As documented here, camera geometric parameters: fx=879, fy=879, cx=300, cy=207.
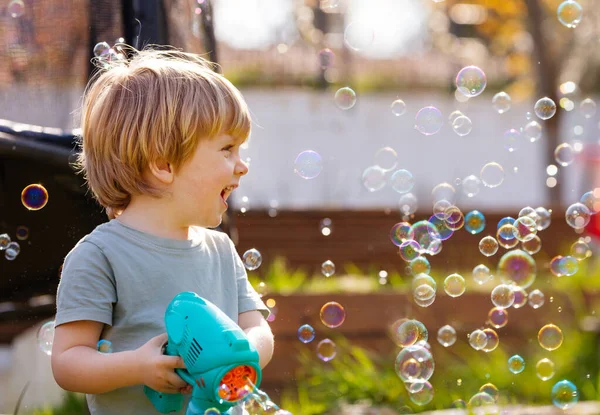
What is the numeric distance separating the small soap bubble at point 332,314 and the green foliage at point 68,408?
90 cm

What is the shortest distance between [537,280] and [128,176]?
3.48 meters

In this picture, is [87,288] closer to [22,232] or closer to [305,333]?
[22,232]

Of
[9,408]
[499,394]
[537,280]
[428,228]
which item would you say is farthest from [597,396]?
[9,408]

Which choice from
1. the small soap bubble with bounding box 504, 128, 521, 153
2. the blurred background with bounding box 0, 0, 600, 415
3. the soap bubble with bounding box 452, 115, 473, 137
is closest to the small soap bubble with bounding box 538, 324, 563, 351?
the blurred background with bounding box 0, 0, 600, 415

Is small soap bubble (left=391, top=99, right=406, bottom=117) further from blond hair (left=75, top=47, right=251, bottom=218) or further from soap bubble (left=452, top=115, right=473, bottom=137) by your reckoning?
blond hair (left=75, top=47, right=251, bottom=218)

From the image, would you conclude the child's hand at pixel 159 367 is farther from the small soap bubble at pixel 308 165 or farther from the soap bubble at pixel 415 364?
the small soap bubble at pixel 308 165

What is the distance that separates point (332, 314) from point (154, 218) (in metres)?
1.67

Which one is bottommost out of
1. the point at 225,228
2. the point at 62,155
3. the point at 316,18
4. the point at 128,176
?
the point at 316,18

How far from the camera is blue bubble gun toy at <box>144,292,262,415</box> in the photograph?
1.45 meters

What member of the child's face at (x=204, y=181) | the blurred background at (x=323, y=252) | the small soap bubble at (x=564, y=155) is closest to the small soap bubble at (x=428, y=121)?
the blurred background at (x=323, y=252)

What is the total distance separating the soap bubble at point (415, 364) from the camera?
264 centimetres

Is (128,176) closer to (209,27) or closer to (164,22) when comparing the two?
(164,22)

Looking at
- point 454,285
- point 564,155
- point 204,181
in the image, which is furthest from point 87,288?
point 564,155

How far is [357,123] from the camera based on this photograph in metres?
11.6
